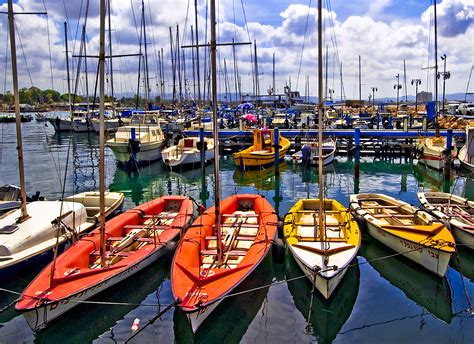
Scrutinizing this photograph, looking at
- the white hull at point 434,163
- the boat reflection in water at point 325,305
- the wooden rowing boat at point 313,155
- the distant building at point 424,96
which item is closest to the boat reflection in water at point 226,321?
the boat reflection in water at point 325,305

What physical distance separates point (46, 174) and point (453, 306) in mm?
27002

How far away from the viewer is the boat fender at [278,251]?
12.3 metres

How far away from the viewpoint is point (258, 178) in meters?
27.9

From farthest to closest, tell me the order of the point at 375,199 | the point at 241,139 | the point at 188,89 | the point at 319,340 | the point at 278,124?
the point at 188,89, the point at 278,124, the point at 241,139, the point at 375,199, the point at 319,340

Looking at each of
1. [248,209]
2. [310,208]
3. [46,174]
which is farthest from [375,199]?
[46,174]

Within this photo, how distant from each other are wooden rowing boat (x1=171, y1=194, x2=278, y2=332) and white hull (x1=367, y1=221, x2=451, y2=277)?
331 centimetres

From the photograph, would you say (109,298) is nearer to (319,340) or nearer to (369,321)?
(319,340)

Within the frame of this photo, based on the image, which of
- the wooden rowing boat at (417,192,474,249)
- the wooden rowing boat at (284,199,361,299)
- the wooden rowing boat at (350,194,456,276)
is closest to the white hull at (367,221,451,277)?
the wooden rowing boat at (350,194,456,276)

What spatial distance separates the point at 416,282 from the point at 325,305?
115 inches

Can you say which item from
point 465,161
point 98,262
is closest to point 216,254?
point 98,262

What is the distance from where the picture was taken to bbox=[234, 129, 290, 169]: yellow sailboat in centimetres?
3006

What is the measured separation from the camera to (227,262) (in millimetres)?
11273

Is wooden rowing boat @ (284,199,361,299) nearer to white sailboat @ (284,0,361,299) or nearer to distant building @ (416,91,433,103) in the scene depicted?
white sailboat @ (284,0,361,299)

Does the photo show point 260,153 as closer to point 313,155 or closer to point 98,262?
point 313,155
